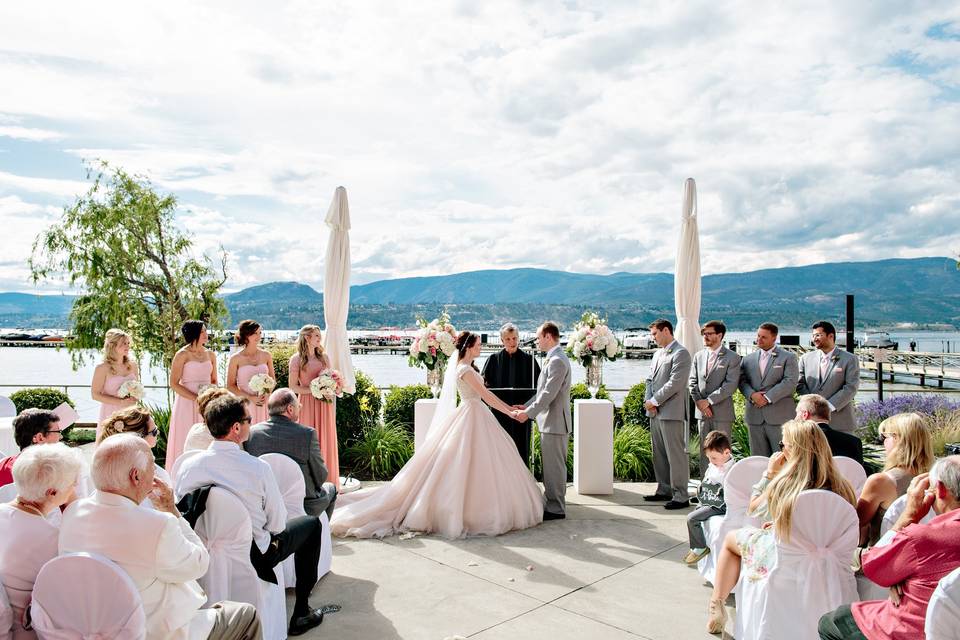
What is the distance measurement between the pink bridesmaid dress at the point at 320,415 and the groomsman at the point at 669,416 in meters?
3.59

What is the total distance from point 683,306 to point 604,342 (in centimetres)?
143

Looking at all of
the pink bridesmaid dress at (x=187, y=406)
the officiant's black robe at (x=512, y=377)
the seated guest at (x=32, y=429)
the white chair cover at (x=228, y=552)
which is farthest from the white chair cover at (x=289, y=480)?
the officiant's black robe at (x=512, y=377)

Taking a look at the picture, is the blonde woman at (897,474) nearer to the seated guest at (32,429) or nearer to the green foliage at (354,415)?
the seated guest at (32,429)

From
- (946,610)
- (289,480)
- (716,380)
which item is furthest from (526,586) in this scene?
(716,380)

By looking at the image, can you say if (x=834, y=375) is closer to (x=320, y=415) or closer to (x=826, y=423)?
(x=826, y=423)

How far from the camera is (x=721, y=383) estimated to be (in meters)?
7.58

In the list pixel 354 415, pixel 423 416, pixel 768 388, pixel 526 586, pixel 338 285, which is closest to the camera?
pixel 526 586

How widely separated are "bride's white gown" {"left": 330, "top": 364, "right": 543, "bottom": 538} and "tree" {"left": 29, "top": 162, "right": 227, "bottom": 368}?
9.21m

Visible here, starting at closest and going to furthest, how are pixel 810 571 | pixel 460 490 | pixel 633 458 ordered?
pixel 810 571 < pixel 460 490 < pixel 633 458

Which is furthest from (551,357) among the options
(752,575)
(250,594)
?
(250,594)

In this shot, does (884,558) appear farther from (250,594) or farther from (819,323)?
(819,323)

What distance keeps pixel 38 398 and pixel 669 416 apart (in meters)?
10.1

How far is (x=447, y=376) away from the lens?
23.7ft

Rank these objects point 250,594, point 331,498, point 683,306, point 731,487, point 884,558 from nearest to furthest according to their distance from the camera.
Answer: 1. point 884,558
2. point 250,594
3. point 731,487
4. point 331,498
5. point 683,306
